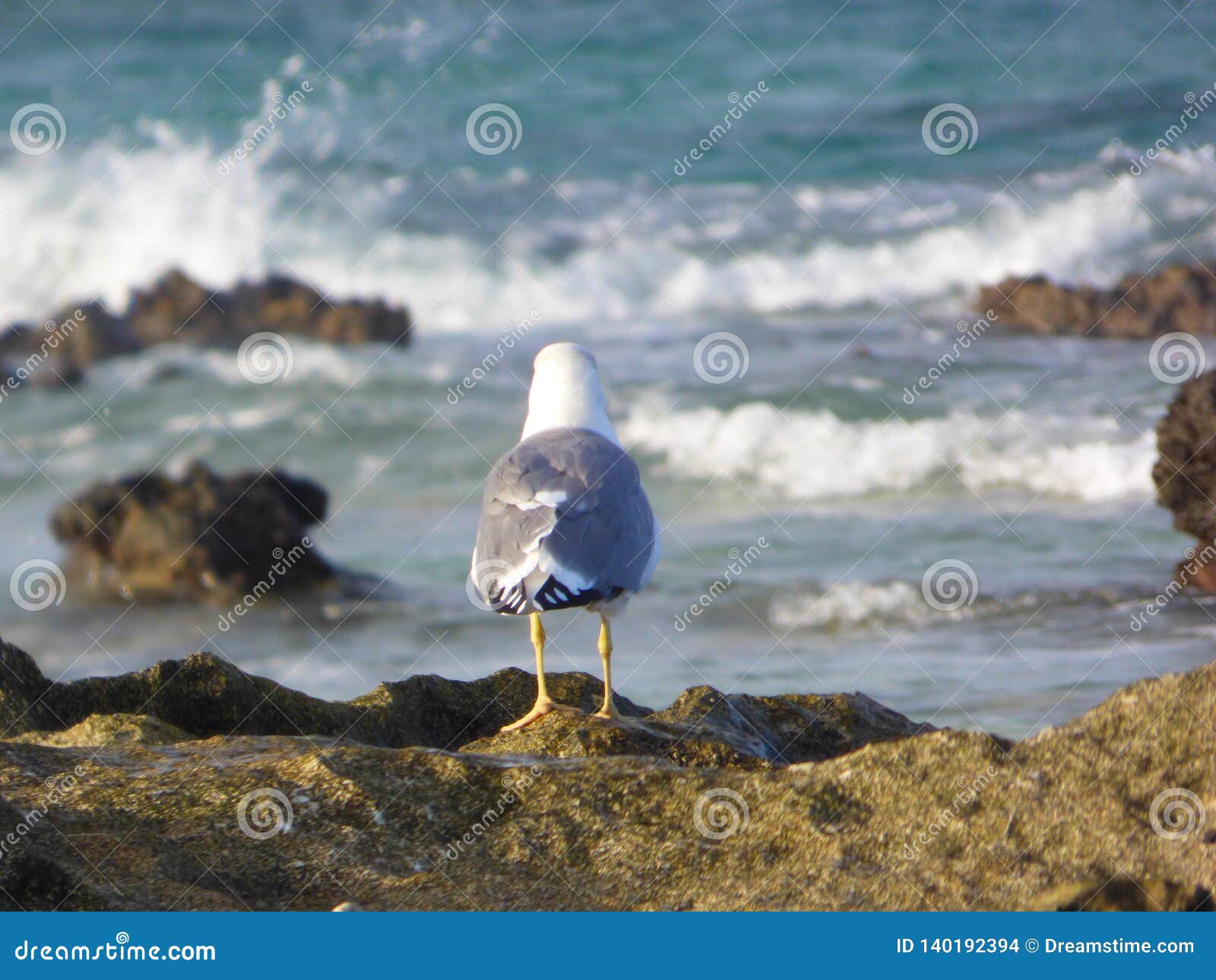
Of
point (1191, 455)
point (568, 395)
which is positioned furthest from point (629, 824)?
point (1191, 455)

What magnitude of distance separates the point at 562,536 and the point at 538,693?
52 centimetres

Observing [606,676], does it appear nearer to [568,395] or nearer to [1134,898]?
[568,395]

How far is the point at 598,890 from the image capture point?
313cm

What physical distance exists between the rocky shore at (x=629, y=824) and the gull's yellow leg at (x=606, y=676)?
3.10ft

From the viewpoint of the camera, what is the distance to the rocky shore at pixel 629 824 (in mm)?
3049

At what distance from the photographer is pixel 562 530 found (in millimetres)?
4875

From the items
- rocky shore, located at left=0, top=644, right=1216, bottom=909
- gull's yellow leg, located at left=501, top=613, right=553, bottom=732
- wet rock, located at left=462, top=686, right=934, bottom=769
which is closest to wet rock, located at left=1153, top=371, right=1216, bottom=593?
wet rock, located at left=462, top=686, right=934, bottom=769

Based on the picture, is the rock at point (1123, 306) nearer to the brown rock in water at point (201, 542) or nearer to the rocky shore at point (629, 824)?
the brown rock in water at point (201, 542)

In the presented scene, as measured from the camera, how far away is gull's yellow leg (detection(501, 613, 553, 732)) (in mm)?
4291

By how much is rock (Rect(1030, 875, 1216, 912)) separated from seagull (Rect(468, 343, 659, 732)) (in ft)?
5.86

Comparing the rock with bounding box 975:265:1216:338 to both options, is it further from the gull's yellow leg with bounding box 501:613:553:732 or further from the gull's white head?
the gull's yellow leg with bounding box 501:613:553:732

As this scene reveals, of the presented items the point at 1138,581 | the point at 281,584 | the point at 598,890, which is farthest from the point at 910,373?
Result: the point at 598,890

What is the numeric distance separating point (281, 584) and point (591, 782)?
995 centimetres

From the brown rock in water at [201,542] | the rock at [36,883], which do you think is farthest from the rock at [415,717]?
the brown rock in water at [201,542]
